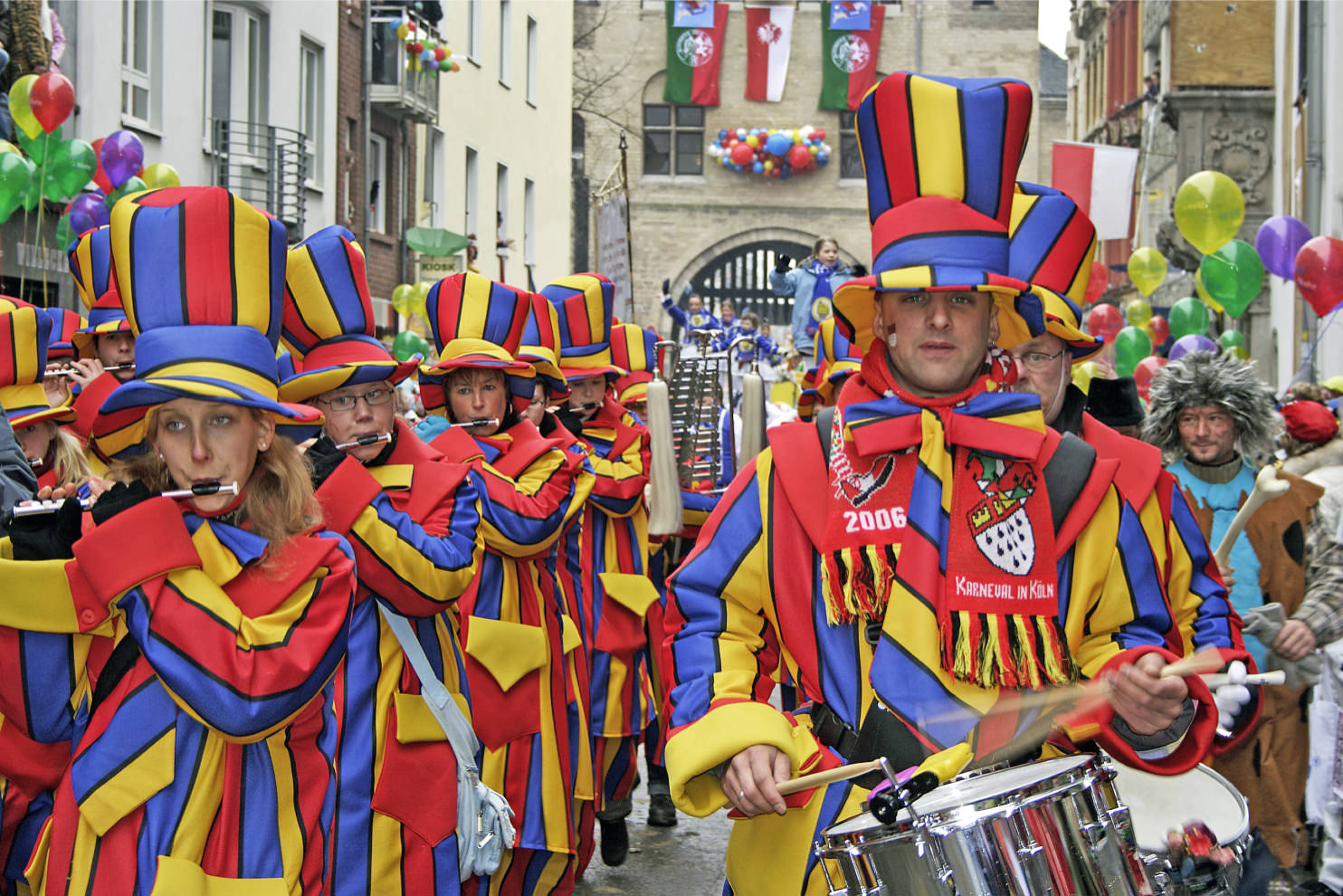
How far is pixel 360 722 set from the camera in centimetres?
445

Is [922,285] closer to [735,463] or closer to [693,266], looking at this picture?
[735,463]

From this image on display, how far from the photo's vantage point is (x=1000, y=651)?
3096mm

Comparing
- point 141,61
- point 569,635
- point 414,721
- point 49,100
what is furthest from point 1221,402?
point 141,61

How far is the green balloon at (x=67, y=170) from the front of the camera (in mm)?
10570

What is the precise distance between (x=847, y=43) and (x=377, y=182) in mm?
24811

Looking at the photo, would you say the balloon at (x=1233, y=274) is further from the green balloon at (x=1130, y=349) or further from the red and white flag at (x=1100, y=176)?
the red and white flag at (x=1100, y=176)

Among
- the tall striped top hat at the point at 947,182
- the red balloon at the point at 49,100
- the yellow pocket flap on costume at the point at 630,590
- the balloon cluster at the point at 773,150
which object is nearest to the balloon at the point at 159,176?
the red balloon at the point at 49,100

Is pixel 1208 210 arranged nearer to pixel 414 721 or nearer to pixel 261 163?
pixel 414 721

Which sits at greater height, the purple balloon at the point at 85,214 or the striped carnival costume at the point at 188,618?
the purple balloon at the point at 85,214

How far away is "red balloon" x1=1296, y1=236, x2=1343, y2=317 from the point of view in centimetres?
1172

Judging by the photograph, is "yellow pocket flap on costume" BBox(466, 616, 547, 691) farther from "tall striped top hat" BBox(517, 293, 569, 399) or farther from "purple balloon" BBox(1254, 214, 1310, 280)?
"purple balloon" BBox(1254, 214, 1310, 280)

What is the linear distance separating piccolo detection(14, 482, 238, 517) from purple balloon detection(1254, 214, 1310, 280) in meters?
11.2

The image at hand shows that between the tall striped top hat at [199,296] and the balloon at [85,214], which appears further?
the balloon at [85,214]

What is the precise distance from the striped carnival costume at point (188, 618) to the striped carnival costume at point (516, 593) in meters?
1.88
